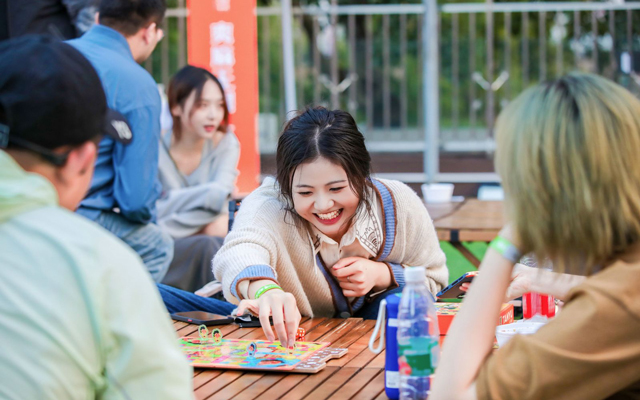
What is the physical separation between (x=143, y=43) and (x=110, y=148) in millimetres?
563

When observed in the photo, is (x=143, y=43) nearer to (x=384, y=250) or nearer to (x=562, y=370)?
(x=384, y=250)

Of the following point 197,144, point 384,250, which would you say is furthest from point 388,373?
point 197,144

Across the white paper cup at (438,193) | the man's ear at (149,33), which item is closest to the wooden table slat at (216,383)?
the man's ear at (149,33)

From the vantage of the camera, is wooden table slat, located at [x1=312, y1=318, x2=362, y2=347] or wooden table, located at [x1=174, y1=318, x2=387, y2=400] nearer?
wooden table, located at [x1=174, y1=318, x2=387, y2=400]

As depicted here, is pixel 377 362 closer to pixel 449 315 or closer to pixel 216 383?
pixel 449 315

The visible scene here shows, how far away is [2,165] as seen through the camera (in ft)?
3.72

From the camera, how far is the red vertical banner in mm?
6211

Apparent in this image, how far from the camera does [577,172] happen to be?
1277mm

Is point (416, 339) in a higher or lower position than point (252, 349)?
higher

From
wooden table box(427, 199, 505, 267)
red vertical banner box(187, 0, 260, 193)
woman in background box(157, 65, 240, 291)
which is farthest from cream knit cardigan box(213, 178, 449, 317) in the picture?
red vertical banner box(187, 0, 260, 193)

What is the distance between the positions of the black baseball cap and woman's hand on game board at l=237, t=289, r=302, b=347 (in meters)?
0.94

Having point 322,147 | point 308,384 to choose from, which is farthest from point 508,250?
point 322,147

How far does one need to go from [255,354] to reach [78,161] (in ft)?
3.02

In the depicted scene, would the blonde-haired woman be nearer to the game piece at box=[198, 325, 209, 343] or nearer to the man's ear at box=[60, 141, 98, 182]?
the man's ear at box=[60, 141, 98, 182]
